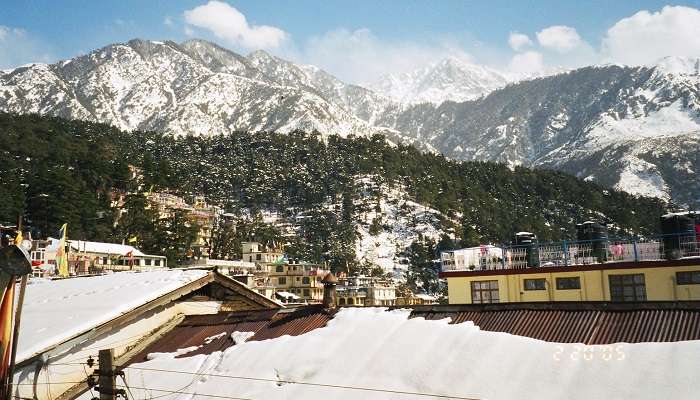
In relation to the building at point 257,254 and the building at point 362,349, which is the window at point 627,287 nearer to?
the building at point 362,349

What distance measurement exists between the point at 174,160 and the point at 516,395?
651 ft

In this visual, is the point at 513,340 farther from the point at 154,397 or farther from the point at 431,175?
the point at 431,175

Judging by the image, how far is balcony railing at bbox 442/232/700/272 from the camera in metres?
23.6

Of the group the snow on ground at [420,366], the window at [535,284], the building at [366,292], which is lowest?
the building at [366,292]

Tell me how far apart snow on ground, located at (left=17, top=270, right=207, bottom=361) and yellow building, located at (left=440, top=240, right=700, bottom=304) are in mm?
11784

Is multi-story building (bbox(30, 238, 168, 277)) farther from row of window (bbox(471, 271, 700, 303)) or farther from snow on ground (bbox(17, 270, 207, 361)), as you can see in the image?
row of window (bbox(471, 271, 700, 303))

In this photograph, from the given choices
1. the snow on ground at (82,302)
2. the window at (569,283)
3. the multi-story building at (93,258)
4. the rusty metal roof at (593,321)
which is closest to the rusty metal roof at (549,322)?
the rusty metal roof at (593,321)

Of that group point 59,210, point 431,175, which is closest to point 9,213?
point 59,210

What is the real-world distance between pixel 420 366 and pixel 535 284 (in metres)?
13.1

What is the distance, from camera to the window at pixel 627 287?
2292 centimetres

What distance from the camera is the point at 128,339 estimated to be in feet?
66.1

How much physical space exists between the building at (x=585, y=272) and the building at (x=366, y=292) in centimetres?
8408

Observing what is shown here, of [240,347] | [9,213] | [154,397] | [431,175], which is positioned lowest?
[154,397]

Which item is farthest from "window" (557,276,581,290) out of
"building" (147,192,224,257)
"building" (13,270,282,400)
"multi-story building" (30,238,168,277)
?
"building" (147,192,224,257)
